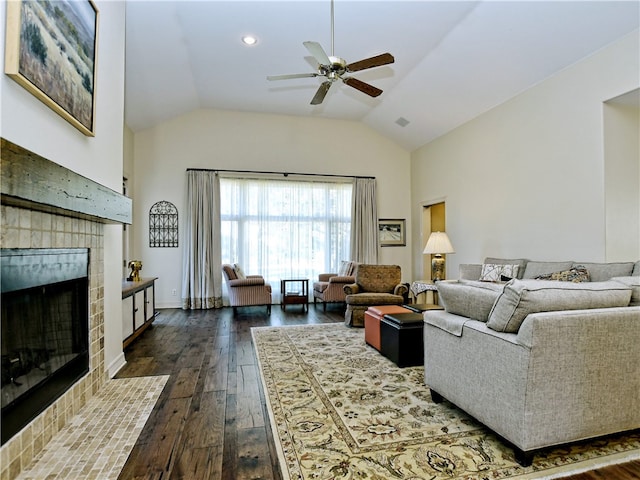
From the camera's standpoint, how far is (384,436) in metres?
1.99

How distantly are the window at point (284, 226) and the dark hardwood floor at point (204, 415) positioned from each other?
8.16 ft

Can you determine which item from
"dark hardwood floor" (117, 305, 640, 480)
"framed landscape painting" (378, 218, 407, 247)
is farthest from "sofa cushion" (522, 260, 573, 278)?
"framed landscape painting" (378, 218, 407, 247)

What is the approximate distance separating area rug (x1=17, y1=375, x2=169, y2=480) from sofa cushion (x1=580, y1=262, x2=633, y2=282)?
14.1 ft

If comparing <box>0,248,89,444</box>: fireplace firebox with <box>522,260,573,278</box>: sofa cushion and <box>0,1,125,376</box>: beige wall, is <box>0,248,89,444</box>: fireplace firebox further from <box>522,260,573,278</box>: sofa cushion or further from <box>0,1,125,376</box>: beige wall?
<box>522,260,573,278</box>: sofa cushion

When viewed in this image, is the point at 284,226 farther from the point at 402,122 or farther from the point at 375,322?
the point at 375,322

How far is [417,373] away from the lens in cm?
298

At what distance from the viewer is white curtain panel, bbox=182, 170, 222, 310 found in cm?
636

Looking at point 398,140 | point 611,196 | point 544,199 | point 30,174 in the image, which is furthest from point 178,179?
point 611,196

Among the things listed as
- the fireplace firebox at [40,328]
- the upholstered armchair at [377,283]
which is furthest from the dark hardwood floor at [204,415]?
the upholstered armchair at [377,283]

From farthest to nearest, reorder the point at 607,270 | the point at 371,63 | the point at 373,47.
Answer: the point at 373,47, the point at 607,270, the point at 371,63

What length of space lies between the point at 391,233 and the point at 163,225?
4703mm

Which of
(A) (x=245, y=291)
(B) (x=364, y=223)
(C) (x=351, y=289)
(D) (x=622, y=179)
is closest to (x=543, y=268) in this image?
(D) (x=622, y=179)

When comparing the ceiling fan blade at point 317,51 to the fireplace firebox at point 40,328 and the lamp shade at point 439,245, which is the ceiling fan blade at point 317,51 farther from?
the lamp shade at point 439,245

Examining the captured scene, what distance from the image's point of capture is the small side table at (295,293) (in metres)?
6.49
